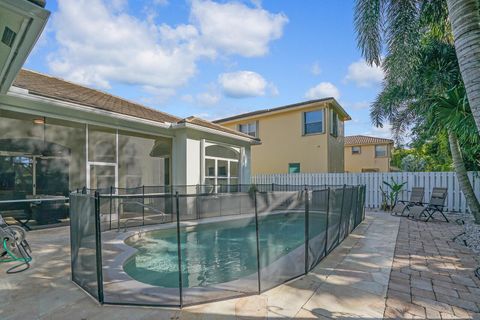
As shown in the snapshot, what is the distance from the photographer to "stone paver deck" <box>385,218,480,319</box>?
131 inches

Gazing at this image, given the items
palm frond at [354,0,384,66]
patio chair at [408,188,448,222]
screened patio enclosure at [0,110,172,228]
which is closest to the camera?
screened patio enclosure at [0,110,172,228]

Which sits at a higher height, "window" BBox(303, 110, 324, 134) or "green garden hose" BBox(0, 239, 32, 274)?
"window" BBox(303, 110, 324, 134)

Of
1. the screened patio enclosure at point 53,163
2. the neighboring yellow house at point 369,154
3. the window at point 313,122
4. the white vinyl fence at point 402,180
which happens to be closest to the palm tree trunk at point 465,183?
the white vinyl fence at point 402,180

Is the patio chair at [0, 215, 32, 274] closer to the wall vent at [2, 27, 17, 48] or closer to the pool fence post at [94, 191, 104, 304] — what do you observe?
the pool fence post at [94, 191, 104, 304]

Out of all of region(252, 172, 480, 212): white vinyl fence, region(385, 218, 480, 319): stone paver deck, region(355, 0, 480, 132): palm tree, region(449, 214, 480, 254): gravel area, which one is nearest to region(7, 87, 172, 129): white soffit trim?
region(355, 0, 480, 132): palm tree

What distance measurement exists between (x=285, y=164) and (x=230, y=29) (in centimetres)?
1089

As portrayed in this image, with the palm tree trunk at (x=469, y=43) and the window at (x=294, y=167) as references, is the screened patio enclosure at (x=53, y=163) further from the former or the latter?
the window at (x=294, y=167)

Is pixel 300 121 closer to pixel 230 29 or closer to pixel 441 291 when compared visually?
pixel 230 29

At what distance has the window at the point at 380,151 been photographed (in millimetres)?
31127

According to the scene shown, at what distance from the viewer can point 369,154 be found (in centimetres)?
3175

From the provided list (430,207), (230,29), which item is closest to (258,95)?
(230,29)

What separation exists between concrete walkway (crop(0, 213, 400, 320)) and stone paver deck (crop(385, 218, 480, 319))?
18 centimetres

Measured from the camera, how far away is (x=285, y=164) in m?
20.4

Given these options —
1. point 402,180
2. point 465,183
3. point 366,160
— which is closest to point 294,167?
point 402,180
